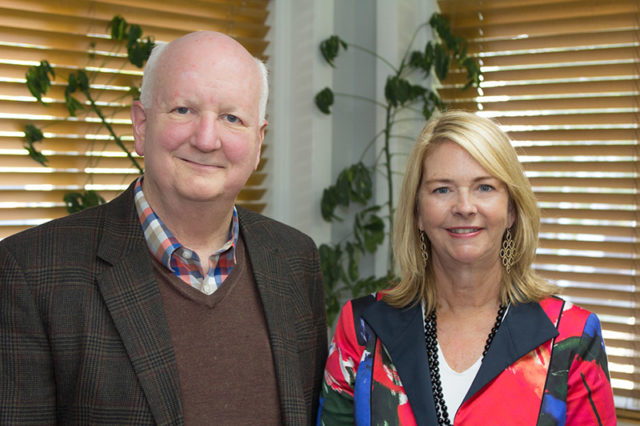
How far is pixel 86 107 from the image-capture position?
254cm

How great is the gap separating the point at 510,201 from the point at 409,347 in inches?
17.4

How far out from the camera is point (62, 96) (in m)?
2.51

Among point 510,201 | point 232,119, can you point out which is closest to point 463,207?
point 510,201

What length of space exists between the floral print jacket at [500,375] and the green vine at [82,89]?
1.23 meters

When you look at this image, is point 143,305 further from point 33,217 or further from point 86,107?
point 86,107

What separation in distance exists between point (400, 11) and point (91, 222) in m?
1.91

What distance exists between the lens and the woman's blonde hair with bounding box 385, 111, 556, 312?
5.26ft

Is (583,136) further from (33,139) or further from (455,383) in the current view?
(33,139)

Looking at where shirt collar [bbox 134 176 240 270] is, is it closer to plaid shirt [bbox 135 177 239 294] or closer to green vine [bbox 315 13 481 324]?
plaid shirt [bbox 135 177 239 294]

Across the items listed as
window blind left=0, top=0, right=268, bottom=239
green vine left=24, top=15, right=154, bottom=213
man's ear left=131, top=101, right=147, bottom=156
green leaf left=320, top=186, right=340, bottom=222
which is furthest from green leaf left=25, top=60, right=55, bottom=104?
green leaf left=320, top=186, right=340, bottom=222

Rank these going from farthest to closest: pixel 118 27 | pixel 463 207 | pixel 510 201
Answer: pixel 118 27, pixel 510 201, pixel 463 207

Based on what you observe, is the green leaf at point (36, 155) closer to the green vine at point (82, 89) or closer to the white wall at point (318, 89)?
the green vine at point (82, 89)

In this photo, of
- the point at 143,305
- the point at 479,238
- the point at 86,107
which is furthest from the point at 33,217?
the point at 479,238

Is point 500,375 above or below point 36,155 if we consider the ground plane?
below
